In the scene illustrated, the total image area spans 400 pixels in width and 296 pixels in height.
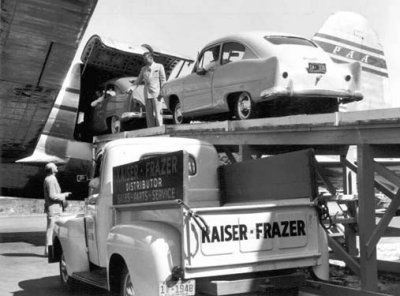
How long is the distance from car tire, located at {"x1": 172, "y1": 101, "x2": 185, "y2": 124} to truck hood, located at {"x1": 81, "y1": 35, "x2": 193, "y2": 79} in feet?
10.4

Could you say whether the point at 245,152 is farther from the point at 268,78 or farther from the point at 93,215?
the point at 93,215

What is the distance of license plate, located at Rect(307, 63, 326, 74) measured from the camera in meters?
8.27

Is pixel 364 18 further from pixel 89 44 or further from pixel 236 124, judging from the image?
pixel 236 124

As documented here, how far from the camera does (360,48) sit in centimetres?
1819

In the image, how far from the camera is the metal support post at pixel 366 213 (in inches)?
231

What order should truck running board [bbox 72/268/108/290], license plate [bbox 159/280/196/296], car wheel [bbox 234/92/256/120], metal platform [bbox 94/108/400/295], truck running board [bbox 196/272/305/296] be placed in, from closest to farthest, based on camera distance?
license plate [bbox 159/280/196/296]
truck running board [bbox 196/272/305/296]
metal platform [bbox 94/108/400/295]
truck running board [bbox 72/268/108/290]
car wheel [bbox 234/92/256/120]

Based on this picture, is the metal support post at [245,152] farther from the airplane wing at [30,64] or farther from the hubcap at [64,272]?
the airplane wing at [30,64]

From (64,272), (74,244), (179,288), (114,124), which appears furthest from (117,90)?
(179,288)

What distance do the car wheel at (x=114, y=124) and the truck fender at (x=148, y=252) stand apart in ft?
24.6

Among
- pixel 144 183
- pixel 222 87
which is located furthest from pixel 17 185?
pixel 144 183

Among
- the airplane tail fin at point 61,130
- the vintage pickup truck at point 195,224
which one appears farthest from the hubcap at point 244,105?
the airplane tail fin at point 61,130

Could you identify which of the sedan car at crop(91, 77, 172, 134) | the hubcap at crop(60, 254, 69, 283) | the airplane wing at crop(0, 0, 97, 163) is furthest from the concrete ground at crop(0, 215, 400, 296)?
the sedan car at crop(91, 77, 172, 134)

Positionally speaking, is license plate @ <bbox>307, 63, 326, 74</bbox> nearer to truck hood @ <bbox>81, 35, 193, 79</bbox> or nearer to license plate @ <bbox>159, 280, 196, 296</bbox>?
license plate @ <bbox>159, 280, 196, 296</bbox>

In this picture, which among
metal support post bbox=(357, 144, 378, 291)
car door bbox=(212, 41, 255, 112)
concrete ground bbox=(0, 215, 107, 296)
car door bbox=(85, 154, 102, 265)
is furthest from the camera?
car door bbox=(212, 41, 255, 112)
